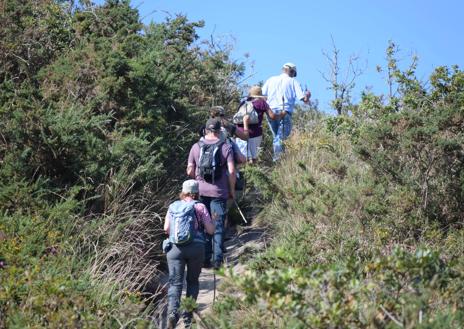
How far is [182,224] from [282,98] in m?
5.65

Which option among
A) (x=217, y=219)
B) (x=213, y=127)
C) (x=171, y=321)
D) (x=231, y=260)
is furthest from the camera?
(x=231, y=260)

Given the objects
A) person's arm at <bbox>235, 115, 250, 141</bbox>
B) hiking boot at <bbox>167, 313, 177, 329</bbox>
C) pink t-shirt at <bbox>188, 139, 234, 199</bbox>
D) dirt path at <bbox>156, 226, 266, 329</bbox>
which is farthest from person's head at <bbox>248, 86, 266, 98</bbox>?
hiking boot at <bbox>167, 313, 177, 329</bbox>

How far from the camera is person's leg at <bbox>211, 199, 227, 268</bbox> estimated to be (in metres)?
10.8

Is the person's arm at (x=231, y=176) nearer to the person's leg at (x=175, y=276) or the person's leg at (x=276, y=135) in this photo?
the person's leg at (x=175, y=276)

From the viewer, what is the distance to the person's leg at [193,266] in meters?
9.09

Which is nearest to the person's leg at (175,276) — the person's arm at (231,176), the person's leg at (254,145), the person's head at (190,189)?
the person's head at (190,189)

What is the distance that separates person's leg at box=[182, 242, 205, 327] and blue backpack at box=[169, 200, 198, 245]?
120 mm

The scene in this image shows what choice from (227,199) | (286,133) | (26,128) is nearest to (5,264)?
(26,128)

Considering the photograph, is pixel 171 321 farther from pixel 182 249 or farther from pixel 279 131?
pixel 279 131

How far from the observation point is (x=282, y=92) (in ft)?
46.9

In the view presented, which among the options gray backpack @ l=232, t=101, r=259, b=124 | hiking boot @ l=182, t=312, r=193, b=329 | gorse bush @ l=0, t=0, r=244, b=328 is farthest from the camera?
gray backpack @ l=232, t=101, r=259, b=124

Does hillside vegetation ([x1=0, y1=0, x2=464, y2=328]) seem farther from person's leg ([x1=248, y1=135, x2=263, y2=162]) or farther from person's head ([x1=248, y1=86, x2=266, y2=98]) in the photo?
person's head ([x1=248, y1=86, x2=266, y2=98])

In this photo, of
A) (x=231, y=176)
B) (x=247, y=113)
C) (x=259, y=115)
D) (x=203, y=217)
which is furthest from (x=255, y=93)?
(x=203, y=217)

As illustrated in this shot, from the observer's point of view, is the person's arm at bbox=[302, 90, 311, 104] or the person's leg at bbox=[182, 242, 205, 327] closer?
the person's leg at bbox=[182, 242, 205, 327]
